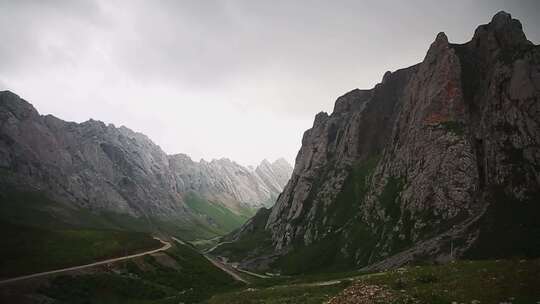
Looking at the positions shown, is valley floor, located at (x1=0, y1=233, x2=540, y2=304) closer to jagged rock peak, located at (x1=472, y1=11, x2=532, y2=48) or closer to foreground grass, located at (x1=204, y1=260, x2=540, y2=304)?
foreground grass, located at (x1=204, y1=260, x2=540, y2=304)

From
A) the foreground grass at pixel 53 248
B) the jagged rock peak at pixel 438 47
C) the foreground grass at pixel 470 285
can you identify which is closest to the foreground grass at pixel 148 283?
the foreground grass at pixel 53 248

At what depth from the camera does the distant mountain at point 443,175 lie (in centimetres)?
7369

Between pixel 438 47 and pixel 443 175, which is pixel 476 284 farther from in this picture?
pixel 438 47

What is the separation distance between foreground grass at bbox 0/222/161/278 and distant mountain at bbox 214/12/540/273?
2408 inches

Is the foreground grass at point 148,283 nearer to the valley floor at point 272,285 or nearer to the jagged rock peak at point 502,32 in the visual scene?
the valley floor at point 272,285

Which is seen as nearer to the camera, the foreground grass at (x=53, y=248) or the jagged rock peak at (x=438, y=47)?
the foreground grass at (x=53, y=248)

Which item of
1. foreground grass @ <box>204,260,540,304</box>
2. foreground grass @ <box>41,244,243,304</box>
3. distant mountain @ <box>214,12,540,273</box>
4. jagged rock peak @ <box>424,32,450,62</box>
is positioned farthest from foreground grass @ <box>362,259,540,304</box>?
jagged rock peak @ <box>424,32,450,62</box>

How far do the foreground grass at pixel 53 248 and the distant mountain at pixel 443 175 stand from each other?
6117 centimetres

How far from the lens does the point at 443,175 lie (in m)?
91.5

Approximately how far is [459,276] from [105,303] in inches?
2179

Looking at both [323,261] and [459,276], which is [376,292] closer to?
[459,276]

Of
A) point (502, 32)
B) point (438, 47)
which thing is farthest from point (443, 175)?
point (502, 32)

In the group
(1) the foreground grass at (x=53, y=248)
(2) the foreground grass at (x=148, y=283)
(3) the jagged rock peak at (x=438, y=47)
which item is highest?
(3) the jagged rock peak at (x=438, y=47)

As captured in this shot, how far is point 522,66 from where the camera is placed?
86938 mm
